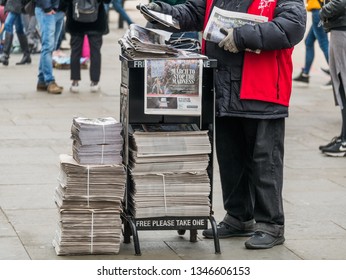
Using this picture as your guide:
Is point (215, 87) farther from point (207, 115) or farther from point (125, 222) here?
A: point (125, 222)

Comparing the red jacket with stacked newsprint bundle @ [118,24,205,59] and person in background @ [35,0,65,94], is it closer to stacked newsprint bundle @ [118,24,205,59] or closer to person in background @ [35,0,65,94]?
stacked newsprint bundle @ [118,24,205,59]

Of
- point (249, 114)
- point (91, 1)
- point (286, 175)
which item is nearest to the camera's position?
point (249, 114)

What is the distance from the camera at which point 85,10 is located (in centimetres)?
1346

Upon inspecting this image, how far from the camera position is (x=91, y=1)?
13445 mm

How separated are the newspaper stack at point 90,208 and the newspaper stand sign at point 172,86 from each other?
473 millimetres

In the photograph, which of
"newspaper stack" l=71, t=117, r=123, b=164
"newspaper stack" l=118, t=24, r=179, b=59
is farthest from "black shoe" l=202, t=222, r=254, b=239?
"newspaper stack" l=118, t=24, r=179, b=59

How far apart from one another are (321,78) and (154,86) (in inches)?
428

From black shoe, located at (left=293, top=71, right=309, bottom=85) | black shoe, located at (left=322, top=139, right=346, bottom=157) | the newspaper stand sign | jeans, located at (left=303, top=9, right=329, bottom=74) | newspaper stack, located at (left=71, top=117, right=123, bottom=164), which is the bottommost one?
black shoe, located at (left=293, top=71, right=309, bottom=85)

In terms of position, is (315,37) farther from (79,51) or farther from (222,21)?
(222,21)

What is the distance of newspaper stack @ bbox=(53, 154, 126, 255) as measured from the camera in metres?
6.34

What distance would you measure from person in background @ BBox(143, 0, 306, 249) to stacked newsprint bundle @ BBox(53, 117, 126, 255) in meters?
0.79

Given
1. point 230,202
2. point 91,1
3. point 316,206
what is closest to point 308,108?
point 91,1

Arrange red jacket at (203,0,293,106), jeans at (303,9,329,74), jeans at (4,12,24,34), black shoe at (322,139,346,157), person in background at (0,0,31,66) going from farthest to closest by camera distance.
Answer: jeans at (4,12,24,34) → person in background at (0,0,31,66) → jeans at (303,9,329,74) → black shoe at (322,139,346,157) → red jacket at (203,0,293,106)
